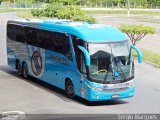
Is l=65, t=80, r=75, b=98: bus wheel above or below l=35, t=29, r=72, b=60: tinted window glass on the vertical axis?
below

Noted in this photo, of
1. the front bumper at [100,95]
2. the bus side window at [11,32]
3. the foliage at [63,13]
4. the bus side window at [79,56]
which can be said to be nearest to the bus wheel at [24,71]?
the bus side window at [11,32]

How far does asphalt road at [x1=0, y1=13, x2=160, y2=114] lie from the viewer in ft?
54.7

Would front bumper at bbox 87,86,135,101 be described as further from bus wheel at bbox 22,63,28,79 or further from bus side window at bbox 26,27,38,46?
bus wheel at bbox 22,63,28,79

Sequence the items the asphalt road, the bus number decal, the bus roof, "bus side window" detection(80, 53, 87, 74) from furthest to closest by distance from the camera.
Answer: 1. the bus number decal
2. the bus roof
3. "bus side window" detection(80, 53, 87, 74)
4. the asphalt road

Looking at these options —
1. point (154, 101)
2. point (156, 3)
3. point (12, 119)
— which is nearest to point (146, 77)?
point (154, 101)

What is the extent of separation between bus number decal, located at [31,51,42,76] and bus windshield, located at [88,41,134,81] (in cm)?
493

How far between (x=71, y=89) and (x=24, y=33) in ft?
19.7

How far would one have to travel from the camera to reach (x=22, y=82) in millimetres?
22438

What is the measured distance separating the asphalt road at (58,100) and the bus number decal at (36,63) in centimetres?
67

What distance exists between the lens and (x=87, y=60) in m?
16.6

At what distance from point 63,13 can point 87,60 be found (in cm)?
3157

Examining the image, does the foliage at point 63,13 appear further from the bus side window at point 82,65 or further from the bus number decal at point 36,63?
the bus side window at point 82,65

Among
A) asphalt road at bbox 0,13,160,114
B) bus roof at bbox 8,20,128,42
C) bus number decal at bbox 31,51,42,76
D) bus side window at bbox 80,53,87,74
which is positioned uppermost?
bus roof at bbox 8,20,128,42

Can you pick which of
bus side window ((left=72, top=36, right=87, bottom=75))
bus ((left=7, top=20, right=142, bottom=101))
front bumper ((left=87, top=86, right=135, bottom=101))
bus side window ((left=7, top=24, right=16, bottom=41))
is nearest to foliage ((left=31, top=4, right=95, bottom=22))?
bus side window ((left=7, top=24, right=16, bottom=41))
